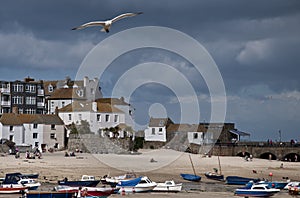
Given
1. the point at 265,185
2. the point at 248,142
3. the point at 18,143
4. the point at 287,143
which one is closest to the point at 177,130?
the point at 248,142

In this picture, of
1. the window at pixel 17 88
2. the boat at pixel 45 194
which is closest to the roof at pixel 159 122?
the window at pixel 17 88

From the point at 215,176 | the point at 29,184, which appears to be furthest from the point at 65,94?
the point at 29,184

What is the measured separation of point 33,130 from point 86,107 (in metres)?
11.5

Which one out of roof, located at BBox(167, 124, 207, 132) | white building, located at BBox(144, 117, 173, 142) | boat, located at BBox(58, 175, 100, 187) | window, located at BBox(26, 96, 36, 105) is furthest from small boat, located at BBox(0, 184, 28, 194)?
window, located at BBox(26, 96, 36, 105)

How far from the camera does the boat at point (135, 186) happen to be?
37625mm

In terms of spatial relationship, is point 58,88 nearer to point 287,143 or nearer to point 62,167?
point 287,143

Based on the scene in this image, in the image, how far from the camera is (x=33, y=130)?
8262cm

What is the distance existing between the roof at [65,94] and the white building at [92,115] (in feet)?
14.0

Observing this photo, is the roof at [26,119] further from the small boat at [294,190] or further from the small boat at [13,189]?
the small boat at [294,190]

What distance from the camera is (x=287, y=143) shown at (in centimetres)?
8131

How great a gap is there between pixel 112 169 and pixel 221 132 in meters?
40.2

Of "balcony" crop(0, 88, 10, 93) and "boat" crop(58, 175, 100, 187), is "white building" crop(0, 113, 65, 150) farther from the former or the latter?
"boat" crop(58, 175, 100, 187)

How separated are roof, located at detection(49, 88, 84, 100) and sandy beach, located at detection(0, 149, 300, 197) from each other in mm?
30244

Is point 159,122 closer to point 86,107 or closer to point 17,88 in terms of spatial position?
point 86,107
